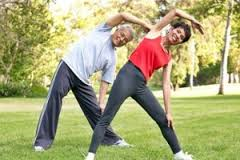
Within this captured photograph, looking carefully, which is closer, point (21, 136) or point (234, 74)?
point (21, 136)

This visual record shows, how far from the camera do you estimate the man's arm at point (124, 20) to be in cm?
741

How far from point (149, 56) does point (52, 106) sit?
7.32 feet

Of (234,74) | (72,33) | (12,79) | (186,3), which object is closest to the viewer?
(186,3)

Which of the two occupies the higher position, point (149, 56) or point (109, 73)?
point (149, 56)

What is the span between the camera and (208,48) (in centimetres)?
5072

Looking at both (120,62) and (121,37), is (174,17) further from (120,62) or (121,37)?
(120,62)

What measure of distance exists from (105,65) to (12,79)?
4440cm

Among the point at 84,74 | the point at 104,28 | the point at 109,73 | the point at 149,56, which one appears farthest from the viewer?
the point at 84,74

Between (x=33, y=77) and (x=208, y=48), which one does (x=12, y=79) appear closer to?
(x=33, y=77)

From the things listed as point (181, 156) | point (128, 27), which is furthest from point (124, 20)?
point (181, 156)

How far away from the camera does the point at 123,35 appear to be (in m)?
7.45

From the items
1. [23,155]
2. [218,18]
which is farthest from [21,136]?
[218,18]

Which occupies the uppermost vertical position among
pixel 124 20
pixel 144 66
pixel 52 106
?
pixel 124 20

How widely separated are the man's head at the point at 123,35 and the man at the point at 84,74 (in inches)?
0.8
